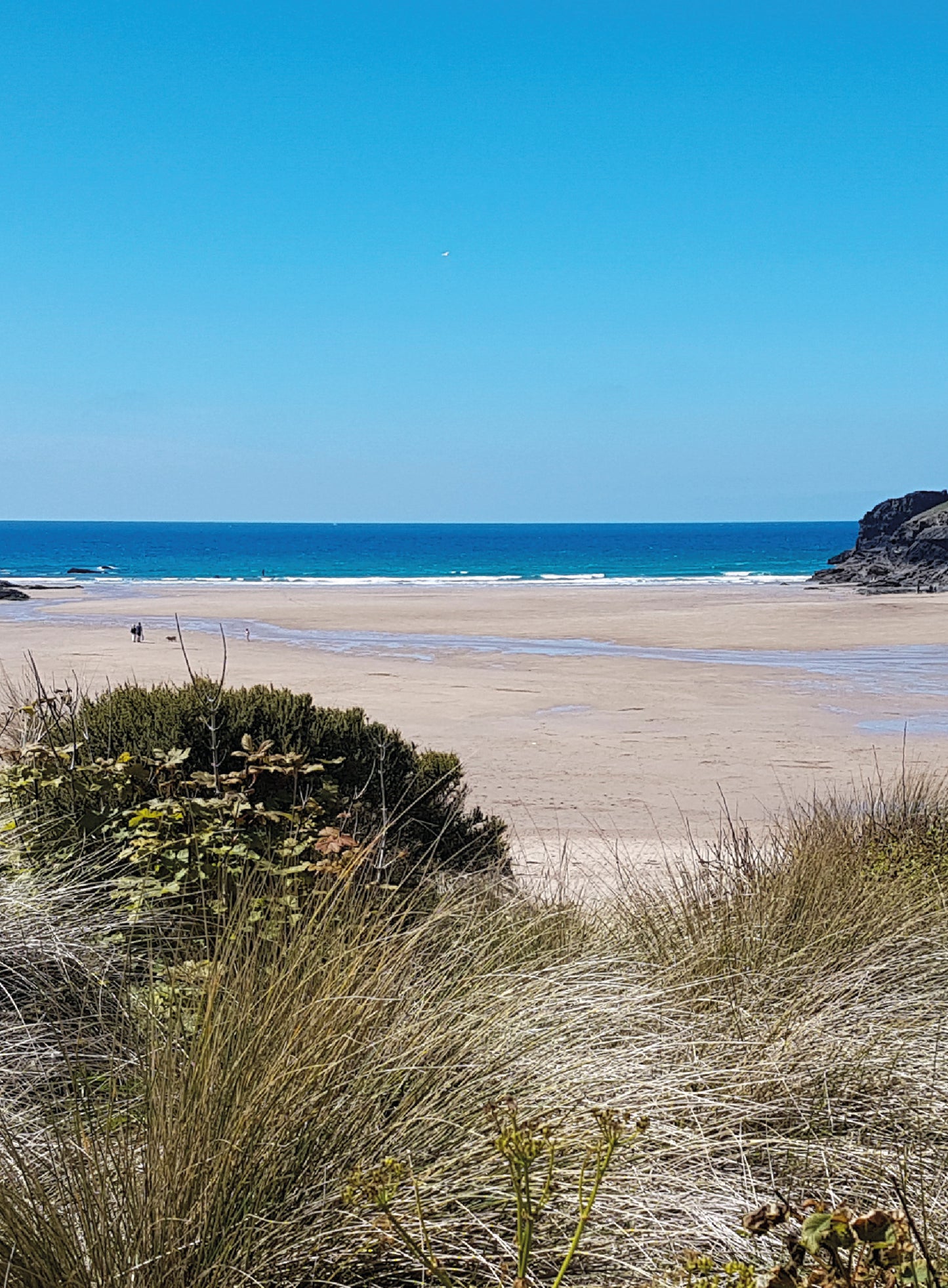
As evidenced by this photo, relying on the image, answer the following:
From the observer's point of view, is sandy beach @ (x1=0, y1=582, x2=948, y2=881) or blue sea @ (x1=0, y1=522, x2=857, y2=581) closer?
sandy beach @ (x1=0, y1=582, x2=948, y2=881)

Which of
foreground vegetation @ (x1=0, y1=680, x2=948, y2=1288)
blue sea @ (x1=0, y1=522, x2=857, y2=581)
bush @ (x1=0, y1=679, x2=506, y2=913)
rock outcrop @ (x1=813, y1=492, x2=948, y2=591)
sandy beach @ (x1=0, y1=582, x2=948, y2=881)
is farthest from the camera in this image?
blue sea @ (x1=0, y1=522, x2=857, y2=581)

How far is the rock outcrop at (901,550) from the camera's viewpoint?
59.1 metres

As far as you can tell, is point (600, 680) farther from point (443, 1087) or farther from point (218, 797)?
point (443, 1087)

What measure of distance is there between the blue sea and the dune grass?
6717 centimetres

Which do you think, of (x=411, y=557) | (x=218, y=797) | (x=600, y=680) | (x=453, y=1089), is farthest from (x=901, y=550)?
(x=453, y=1089)

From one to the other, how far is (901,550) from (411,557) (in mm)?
52112

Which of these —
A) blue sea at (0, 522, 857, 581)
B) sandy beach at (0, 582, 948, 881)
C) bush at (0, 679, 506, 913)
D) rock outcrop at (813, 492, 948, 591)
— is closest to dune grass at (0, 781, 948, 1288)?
bush at (0, 679, 506, 913)

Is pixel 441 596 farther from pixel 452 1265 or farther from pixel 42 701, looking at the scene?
pixel 452 1265

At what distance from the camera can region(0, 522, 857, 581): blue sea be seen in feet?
265

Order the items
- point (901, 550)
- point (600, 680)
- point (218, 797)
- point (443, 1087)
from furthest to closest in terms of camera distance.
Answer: point (901, 550)
point (600, 680)
point (218, 797)
point (443, 1087)

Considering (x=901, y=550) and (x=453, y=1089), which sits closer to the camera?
(x=453, y=1089)

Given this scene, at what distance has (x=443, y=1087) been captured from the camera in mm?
2744

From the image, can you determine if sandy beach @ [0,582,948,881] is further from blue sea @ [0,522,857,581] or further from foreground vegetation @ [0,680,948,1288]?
blue sea @ [0,522,857,581]

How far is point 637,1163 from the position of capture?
2.72m
